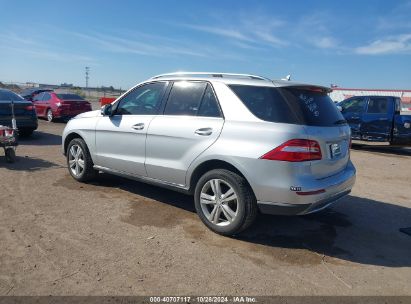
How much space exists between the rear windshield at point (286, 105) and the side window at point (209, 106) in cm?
28

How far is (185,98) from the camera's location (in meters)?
Answer: 4.96

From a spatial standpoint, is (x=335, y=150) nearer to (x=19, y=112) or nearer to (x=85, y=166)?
(x=85, y=166)

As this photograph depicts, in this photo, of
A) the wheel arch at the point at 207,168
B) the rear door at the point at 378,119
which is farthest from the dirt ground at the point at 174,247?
the rear door at the point at 378,119

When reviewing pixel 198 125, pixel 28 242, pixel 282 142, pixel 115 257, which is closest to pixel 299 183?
pixel 282 142

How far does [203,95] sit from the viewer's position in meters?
4.76

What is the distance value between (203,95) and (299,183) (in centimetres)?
166

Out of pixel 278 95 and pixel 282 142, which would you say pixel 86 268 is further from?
pixel 278 95

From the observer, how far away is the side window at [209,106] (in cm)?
456

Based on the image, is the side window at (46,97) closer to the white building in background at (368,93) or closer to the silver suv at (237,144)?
the silver suv at (237,144)

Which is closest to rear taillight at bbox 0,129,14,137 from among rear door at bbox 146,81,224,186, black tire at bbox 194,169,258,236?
rear door at bbox 146,81,224,186

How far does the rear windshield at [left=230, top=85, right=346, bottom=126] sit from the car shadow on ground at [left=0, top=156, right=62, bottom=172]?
493 centimetres

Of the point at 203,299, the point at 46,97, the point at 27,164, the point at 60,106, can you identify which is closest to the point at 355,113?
the point at 27,164

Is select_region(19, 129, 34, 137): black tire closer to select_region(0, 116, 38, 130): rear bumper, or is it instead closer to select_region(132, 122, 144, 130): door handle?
select_region(0, 116, 38, 130): rear bumper

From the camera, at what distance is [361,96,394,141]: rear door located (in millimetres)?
12469
